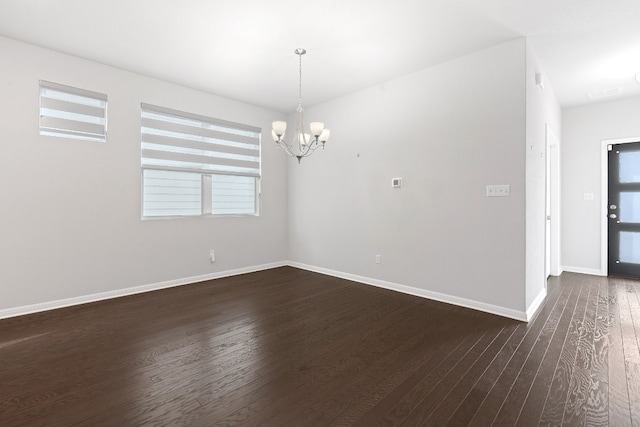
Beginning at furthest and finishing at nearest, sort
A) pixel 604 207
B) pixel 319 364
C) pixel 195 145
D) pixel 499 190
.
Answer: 1. pixel 604 207
2. pixel 195 145
3. pixel 499 190
4. pixel 319 364

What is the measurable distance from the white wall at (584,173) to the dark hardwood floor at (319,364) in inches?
68.1

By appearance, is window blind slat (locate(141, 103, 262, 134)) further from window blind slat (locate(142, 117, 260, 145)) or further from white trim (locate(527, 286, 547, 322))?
white trim (locate(527, 286, 547, 322))

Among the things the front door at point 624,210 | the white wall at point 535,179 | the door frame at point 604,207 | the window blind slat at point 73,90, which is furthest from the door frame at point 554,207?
the window blind slat at point 73,90

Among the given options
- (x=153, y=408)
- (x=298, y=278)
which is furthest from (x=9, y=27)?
(x=298, y=278)

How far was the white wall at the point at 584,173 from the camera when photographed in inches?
186

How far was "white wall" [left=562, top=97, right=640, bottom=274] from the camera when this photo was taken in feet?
15.5

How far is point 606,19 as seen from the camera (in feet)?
8.73

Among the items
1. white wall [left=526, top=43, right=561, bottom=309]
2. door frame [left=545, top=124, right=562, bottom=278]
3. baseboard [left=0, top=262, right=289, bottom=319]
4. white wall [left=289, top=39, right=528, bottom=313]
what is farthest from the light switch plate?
baseboard [left=0, top=262, right=289, bottom=319]

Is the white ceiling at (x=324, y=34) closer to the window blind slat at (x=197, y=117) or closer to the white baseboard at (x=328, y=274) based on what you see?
the window blind slat at (x=197, y=117)

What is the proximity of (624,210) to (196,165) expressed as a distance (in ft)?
22.0

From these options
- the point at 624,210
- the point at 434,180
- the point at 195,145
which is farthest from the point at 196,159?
the point at 624,210

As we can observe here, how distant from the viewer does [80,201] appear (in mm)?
3549

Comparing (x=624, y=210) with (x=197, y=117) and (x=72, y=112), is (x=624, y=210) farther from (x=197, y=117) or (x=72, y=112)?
(x=72, y=112)

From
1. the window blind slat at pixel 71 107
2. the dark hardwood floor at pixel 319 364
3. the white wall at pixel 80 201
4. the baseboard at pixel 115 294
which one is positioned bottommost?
the dark hardwood floor at pixel 319 364
